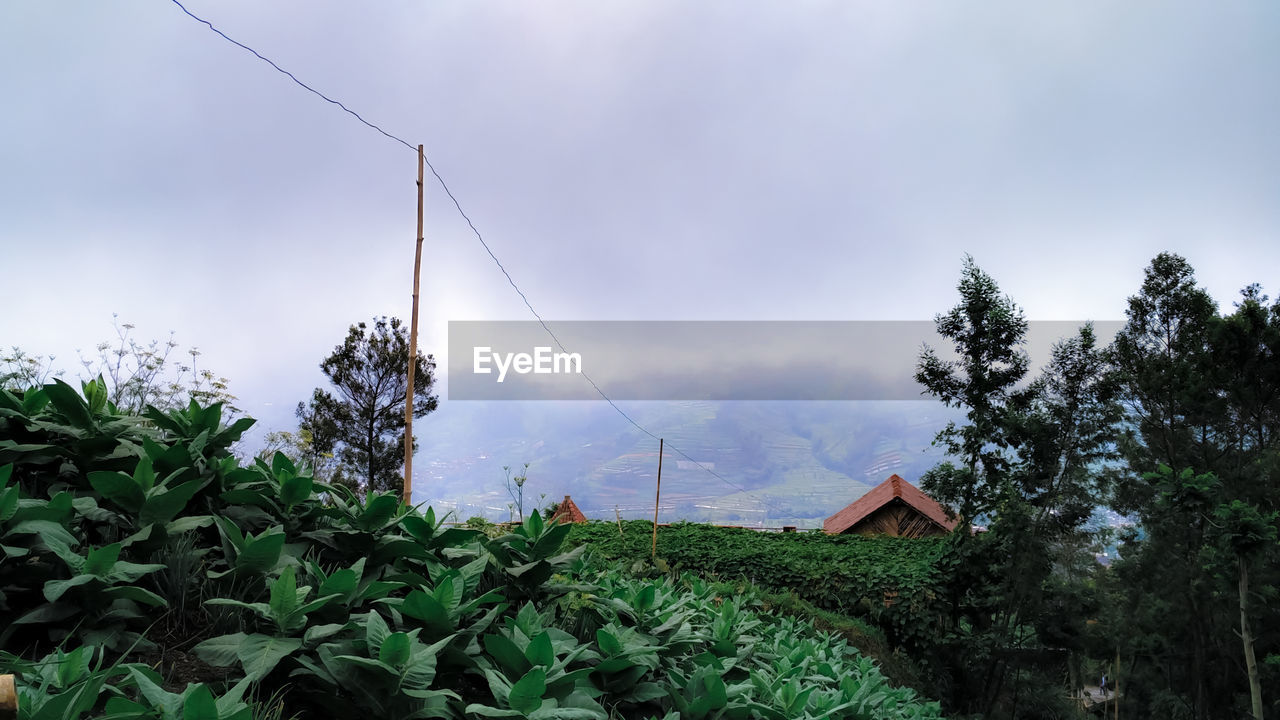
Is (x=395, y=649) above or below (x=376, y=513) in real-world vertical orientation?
below

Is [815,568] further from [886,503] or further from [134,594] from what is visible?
[134,594]

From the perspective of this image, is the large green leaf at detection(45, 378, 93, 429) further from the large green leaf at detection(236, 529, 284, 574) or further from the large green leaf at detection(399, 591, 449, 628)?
the large green leaf at detection(399, 591, 449, 628)

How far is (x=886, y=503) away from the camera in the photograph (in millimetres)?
14211

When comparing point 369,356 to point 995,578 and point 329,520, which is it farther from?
point 329,520

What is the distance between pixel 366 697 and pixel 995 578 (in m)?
11.9

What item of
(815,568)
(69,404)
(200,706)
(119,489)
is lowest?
(815,568)

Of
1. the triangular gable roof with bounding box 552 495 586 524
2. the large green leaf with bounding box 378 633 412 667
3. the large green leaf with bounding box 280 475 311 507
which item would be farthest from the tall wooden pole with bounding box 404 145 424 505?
the triangular gable roof with bounding box 552 495 586 524

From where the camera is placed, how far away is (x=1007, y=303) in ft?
41.4

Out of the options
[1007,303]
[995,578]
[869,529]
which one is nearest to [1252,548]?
[995,578]

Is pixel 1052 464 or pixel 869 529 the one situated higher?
pixel 1052 464

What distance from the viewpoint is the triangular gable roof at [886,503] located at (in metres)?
14.1

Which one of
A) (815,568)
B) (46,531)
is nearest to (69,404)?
(46,531)

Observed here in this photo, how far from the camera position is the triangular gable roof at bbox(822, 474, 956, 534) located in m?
14.1

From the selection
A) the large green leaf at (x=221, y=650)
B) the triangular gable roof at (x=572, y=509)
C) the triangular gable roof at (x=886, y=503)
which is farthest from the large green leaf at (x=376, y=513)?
the triangular gable roof at (x=886, y=503)
